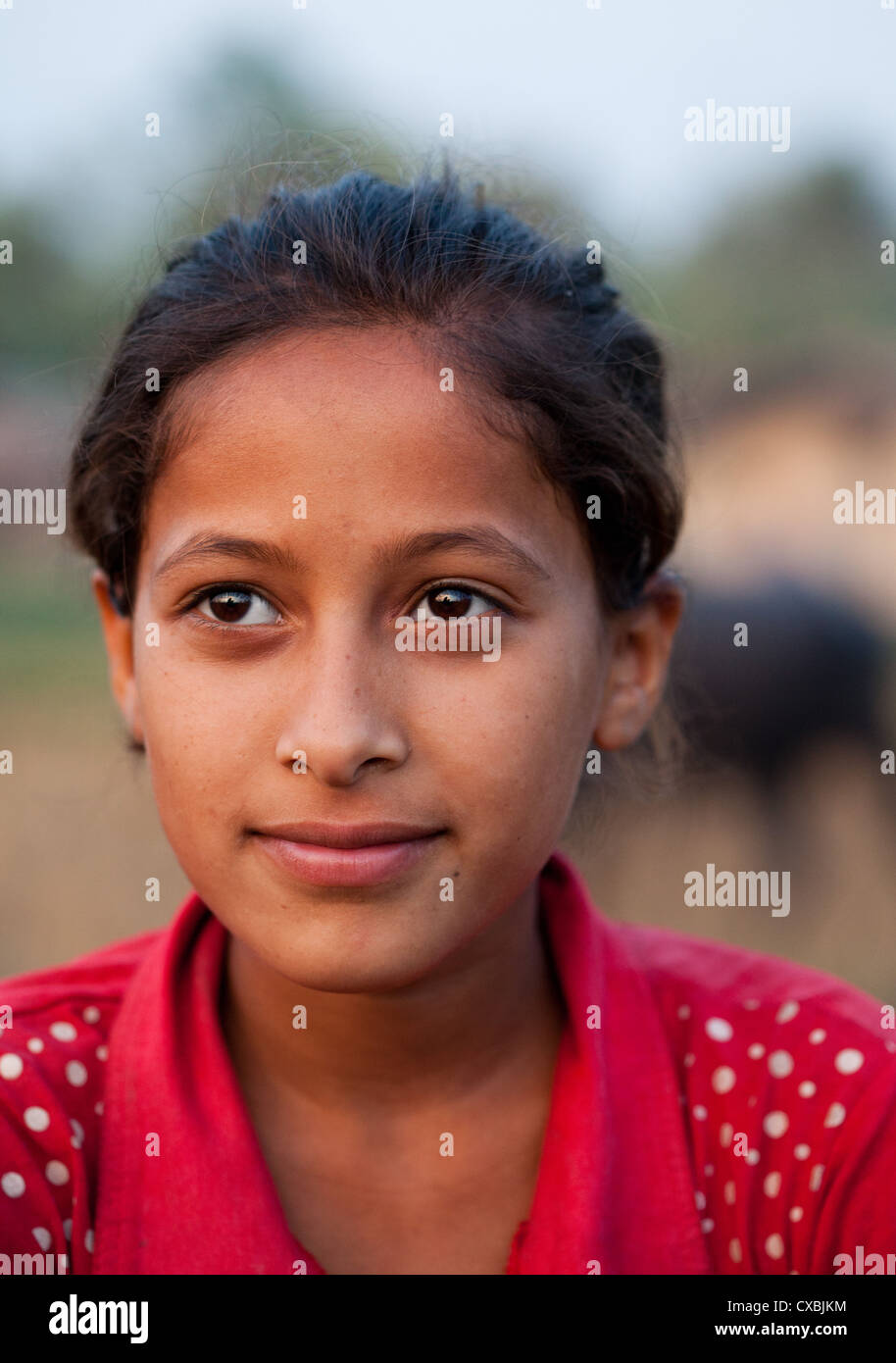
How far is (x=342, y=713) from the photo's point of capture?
1385 mm

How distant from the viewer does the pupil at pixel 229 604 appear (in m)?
A: 1.54

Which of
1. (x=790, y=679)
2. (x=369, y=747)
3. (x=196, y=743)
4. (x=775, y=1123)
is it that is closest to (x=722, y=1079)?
(x=775, y=1123)

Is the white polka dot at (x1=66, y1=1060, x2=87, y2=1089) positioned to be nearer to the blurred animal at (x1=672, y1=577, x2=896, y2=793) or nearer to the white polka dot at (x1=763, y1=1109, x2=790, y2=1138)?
the white polka dot at (x1=763, y1=1109, x2=790, y2=1138)

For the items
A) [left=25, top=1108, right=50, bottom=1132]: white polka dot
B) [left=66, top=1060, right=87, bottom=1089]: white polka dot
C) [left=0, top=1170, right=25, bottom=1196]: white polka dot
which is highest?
[left=66, top=1060, right=87, bottom=1089]: white polka dot

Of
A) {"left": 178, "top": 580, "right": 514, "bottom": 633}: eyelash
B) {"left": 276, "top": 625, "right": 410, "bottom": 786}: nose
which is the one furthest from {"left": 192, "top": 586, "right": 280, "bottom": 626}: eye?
{"left": 276, "top": 625, "right": 410, "bottom": 786}: nose

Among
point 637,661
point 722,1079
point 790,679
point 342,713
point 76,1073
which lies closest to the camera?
point 342,713

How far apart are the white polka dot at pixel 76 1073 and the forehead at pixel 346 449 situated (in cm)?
65

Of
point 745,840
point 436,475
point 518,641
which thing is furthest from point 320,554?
point 745,840

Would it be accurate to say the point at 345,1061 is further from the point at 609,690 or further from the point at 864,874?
the point at 864,874

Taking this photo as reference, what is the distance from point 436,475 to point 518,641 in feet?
0.74

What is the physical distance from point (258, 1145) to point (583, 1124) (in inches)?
15.7

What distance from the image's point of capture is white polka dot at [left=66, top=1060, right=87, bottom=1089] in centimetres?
160

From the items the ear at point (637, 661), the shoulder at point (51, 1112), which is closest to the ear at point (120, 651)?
the shoulder at point (51, 1112)

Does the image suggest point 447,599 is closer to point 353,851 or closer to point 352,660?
point 352,660
